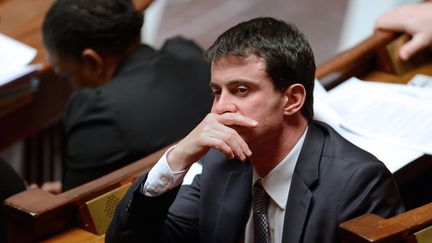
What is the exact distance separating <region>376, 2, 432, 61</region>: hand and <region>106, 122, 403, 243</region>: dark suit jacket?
0.86 meters

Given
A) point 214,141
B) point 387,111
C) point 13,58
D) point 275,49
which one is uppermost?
point 275,49

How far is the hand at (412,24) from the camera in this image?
240cm

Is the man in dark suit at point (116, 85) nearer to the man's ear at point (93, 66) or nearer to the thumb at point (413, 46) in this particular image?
the man's ear at point (93, 66)

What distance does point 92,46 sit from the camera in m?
2.52

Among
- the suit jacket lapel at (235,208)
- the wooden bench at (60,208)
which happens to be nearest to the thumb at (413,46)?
the wooden bench at (60,208)

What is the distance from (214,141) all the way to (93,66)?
1148 millimetres

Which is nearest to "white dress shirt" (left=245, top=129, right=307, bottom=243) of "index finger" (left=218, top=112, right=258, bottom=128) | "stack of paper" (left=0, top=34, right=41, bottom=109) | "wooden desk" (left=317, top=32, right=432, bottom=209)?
"index finger" (left=218, top=112, right=258, bottom=128)

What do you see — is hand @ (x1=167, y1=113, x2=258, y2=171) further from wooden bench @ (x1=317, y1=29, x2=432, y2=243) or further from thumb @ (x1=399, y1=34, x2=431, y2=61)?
thumb @ (x1=399, y1=34, x2=431, y2=61)

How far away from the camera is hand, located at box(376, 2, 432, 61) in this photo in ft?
7.87

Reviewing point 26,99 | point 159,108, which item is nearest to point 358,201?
point 159,108

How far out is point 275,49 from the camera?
60.1 inches

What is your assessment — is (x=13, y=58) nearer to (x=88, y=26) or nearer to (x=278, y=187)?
(x=88, y=26)

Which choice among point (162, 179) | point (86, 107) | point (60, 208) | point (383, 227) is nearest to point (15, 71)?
point (86, 107)

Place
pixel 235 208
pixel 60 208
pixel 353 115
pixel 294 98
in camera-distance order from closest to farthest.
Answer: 1. pixel 294 98
2. pixel 235 208
3. pixel 60 208
4. pixel 353 115
